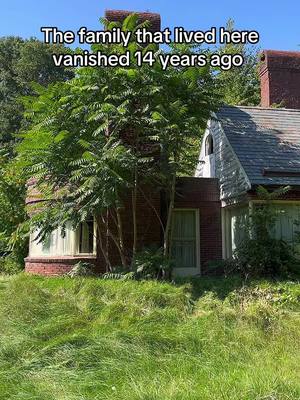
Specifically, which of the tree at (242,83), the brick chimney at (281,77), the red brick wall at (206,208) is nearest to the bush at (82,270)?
the red brick wall at (206,208)

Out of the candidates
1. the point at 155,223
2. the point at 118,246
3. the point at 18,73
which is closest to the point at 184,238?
the point at 155,223

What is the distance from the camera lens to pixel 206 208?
610 inches

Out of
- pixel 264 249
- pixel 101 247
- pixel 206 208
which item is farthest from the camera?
pixel 206 208

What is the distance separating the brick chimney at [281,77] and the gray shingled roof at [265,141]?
216 centimetres

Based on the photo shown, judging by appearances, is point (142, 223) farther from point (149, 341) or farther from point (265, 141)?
point (149, 341)

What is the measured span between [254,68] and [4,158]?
18130mm

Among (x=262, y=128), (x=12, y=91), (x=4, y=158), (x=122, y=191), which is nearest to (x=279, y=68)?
(x=262, y=128)

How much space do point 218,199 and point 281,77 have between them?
6.87 m

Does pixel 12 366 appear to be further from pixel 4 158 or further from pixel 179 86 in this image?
pixel 4 158

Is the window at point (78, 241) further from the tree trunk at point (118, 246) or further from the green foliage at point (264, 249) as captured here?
the green foliage at point (264, 249)

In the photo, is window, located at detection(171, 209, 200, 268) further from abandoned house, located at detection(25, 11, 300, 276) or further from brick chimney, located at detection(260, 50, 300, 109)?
brick chimney, located at detection(260, 50, 300, 109)

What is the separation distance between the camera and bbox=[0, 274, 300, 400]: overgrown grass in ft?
16.6

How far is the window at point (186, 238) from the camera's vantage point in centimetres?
1527

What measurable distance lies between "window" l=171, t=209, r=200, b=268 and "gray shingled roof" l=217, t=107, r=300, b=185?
246 cm
